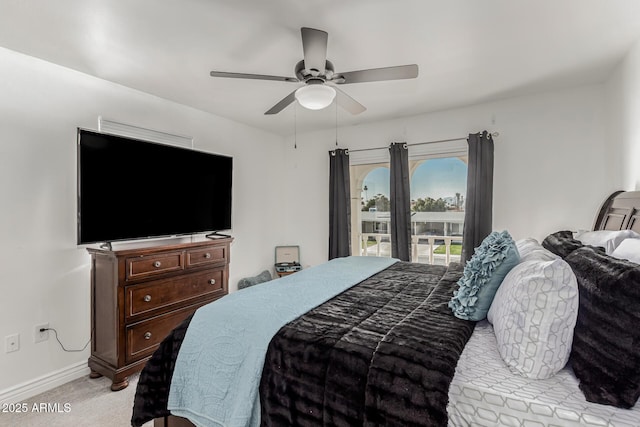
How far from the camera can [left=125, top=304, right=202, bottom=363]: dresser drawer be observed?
2402 millimetres

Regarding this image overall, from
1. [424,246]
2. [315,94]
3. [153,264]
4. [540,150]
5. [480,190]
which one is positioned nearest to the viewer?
[315,94]

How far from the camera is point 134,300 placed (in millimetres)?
2430

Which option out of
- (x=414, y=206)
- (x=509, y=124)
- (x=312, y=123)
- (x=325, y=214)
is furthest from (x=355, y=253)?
(x=509, y=124)

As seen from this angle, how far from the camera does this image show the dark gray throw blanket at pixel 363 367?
1.04 meters

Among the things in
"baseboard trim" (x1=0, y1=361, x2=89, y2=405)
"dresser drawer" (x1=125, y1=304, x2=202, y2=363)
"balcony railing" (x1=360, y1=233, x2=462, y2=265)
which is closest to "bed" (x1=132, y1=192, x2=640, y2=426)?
"dresser drawer" (x1=125, y1=304, x2=202, y2=363)

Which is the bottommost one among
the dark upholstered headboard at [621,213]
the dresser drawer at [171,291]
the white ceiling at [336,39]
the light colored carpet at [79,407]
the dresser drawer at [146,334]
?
the light colored carpet at [79,407]

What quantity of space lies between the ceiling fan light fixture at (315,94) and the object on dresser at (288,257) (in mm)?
3000

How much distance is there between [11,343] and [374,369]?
8.71 feet

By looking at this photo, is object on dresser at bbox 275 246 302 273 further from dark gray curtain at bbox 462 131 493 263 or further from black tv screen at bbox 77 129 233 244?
dark gray curtain at bbox 462 131 493 263

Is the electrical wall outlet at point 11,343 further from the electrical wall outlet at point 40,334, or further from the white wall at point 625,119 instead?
the white wall at point 625,119

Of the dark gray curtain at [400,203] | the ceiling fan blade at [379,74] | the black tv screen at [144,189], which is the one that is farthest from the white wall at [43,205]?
the dark gray curtain at [400,203]

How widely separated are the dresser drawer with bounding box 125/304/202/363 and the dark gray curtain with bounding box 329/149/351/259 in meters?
2.17

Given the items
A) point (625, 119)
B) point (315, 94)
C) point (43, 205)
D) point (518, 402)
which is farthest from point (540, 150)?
point (43, 205)

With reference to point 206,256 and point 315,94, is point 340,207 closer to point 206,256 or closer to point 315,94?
point 206,256
